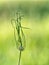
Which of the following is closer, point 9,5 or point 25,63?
point 25,63

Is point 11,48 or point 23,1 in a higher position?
point 23,1

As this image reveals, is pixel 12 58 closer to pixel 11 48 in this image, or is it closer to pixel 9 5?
pixel 11 48

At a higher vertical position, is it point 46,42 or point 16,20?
point 16,20

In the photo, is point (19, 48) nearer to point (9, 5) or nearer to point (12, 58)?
point (12, 58)

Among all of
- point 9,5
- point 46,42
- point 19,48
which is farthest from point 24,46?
point 9,5

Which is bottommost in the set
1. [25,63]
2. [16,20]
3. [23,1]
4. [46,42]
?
[25,63]

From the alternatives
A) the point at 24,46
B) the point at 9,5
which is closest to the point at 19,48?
the point at 24,46
